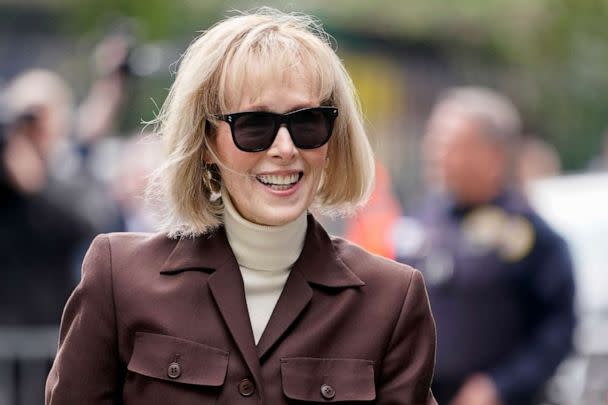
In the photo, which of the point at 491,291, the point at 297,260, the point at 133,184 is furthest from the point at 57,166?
the point at 297,260

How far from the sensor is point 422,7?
2469 cm

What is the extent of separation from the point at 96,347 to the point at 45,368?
14.5ft

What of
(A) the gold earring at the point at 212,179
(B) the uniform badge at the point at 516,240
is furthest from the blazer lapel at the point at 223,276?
(B) the uniform badge at the point at 516,240

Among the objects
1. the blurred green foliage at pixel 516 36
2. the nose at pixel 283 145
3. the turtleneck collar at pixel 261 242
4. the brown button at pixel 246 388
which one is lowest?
the blurred green foliage at pixel 516 36

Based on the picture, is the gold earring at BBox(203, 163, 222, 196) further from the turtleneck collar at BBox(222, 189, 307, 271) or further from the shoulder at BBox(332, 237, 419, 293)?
the shoulder at BBox(332, 237, 419, 293)

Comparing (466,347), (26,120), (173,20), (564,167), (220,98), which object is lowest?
(564,167)

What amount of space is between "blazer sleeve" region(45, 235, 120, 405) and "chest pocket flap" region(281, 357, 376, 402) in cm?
43

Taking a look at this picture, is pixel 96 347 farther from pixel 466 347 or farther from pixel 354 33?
pixel 354 33

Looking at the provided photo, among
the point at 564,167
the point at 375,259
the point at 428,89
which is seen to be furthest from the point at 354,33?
the point at 375,259

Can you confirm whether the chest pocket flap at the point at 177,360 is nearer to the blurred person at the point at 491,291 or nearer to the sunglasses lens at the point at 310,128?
the sunglasses lens at the point at 310,128

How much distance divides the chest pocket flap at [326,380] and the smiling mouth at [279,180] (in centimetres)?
42

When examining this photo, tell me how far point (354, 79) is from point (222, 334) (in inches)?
599

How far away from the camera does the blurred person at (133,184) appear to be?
30.3ft

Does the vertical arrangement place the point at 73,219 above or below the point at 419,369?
below
